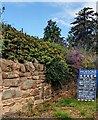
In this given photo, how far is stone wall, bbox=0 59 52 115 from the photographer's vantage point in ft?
21.4

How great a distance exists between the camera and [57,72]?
29.5 feet

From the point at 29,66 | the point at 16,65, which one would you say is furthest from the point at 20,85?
the point at 29,66

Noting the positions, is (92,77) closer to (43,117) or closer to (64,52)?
(64,52)

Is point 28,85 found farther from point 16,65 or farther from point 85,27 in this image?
point 85,27

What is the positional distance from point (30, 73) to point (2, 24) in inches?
59.4

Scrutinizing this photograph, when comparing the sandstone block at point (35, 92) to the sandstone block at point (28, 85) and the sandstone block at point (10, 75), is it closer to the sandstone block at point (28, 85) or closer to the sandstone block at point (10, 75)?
the sandstone block at point (28, 85)

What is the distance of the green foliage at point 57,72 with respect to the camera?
340 inches

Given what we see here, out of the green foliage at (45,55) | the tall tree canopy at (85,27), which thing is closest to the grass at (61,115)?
the green foliage at (45,55)

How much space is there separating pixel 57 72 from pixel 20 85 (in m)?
2.09

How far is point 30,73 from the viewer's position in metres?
7.63

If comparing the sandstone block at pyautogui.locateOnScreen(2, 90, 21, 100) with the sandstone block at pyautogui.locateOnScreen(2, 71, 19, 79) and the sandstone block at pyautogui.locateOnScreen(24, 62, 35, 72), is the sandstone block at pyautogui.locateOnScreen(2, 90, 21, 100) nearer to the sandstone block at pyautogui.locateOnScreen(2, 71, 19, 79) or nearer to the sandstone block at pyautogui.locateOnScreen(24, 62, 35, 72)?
the sandstone block at pyautogui.locateOnScreen(2, 71, 19, 79)

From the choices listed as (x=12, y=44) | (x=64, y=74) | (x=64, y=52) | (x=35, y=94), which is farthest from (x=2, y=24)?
(x=64, y=52)

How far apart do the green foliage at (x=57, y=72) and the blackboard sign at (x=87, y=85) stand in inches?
19.2

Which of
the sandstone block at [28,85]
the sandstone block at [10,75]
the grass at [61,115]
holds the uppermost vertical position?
the sandstone block at [10,75]
